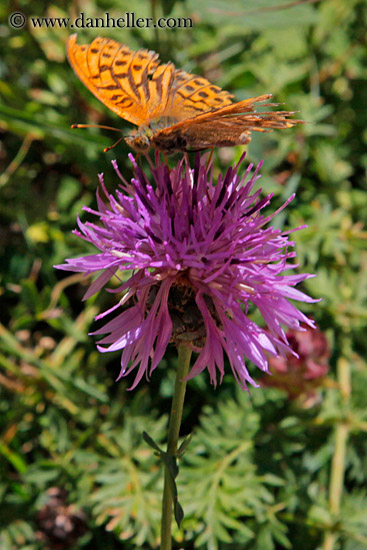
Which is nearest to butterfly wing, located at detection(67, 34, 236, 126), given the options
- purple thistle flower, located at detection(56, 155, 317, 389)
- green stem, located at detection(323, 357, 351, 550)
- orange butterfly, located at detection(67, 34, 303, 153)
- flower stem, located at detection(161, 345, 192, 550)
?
orange butterfly, located at detection(67, 34, 303, 153)

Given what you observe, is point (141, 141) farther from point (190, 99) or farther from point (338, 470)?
point (338, 470)

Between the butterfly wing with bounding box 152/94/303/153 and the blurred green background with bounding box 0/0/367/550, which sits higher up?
the butterfly wing with bounding box 152/94/303/153

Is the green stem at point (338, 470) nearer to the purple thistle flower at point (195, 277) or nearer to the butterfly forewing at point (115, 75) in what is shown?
the purple thistle flower at point (195, 277)

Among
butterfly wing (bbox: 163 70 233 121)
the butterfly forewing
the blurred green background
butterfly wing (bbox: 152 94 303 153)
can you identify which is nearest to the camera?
butterfly wing (bbox: 152 94 303 153)

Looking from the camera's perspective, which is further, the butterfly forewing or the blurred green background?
the blurred green background

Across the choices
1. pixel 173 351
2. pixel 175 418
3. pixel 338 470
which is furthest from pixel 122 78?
pixel 338 470

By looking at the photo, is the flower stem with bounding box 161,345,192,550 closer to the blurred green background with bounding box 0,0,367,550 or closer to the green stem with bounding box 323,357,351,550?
the blurred green background with bounding box 0,0,367,550

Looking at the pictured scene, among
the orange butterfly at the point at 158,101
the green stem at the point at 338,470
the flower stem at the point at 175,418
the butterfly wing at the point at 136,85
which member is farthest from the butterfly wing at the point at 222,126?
the green stem at the point at 338,470
